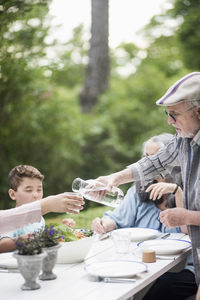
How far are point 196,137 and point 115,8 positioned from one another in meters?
10.1

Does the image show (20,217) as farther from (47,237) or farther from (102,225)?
(102,225)

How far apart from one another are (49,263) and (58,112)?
592 centimetres

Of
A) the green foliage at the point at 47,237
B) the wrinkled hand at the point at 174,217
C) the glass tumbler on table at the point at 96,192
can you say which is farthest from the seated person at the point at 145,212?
the green foliage at the point at 47,237

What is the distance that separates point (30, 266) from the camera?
1.73m

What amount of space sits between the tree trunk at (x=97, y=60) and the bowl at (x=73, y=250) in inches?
285

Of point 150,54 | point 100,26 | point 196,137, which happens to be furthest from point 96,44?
point 196,137

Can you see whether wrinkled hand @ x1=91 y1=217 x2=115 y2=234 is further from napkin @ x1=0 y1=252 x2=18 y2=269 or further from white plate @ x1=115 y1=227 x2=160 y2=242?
napkin @ x1=0 y1=252 x2=18 y2=269

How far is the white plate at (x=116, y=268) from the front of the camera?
195cm

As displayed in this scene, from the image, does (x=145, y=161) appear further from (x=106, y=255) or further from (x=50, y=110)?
(x=50, y=110)

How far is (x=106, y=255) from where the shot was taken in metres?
2.42

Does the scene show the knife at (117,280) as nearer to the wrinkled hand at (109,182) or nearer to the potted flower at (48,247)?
the potted flower at (48,247)

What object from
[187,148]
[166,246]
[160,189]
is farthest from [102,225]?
[187,148]

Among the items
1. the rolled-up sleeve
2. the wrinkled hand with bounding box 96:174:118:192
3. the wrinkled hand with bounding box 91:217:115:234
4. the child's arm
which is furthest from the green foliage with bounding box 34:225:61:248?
the wrinkled hand with bounding box 91:217:115:234

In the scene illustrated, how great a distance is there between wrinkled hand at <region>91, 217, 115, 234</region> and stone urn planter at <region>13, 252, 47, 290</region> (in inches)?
48.8
